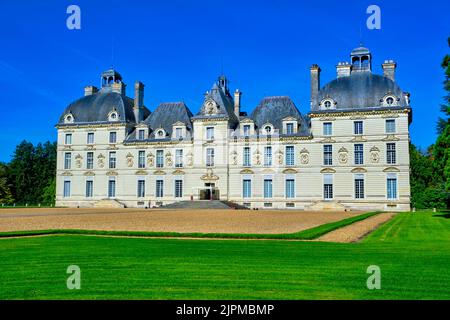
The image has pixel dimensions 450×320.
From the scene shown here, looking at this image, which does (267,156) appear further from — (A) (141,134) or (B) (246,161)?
(A) (141,134)

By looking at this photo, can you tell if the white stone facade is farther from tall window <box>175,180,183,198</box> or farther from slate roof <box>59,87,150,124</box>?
slate roof <box>59,87,150,124</box>

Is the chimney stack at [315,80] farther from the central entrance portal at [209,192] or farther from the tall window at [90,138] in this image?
the tall window at [90,138]

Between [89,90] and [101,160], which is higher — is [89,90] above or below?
above

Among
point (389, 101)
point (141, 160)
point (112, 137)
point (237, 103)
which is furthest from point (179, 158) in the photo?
point (389, 101)

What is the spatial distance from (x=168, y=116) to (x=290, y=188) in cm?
1666

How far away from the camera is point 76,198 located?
52.4 meters

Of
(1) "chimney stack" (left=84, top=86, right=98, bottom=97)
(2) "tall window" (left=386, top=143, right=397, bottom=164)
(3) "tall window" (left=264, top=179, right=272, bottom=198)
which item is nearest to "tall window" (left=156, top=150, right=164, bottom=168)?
(3) "tall window" (left=264, top=179, right=272, bottom=198)

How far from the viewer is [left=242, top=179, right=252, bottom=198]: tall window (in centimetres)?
4684

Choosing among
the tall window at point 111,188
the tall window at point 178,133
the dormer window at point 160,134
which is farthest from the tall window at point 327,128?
the tall window at point 111,188

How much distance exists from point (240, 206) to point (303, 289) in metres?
39.3

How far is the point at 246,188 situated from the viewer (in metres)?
47.0

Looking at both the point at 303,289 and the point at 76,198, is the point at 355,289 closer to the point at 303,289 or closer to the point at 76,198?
the point at 303,289

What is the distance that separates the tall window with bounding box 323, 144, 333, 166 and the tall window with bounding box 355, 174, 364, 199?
286 centimetres
